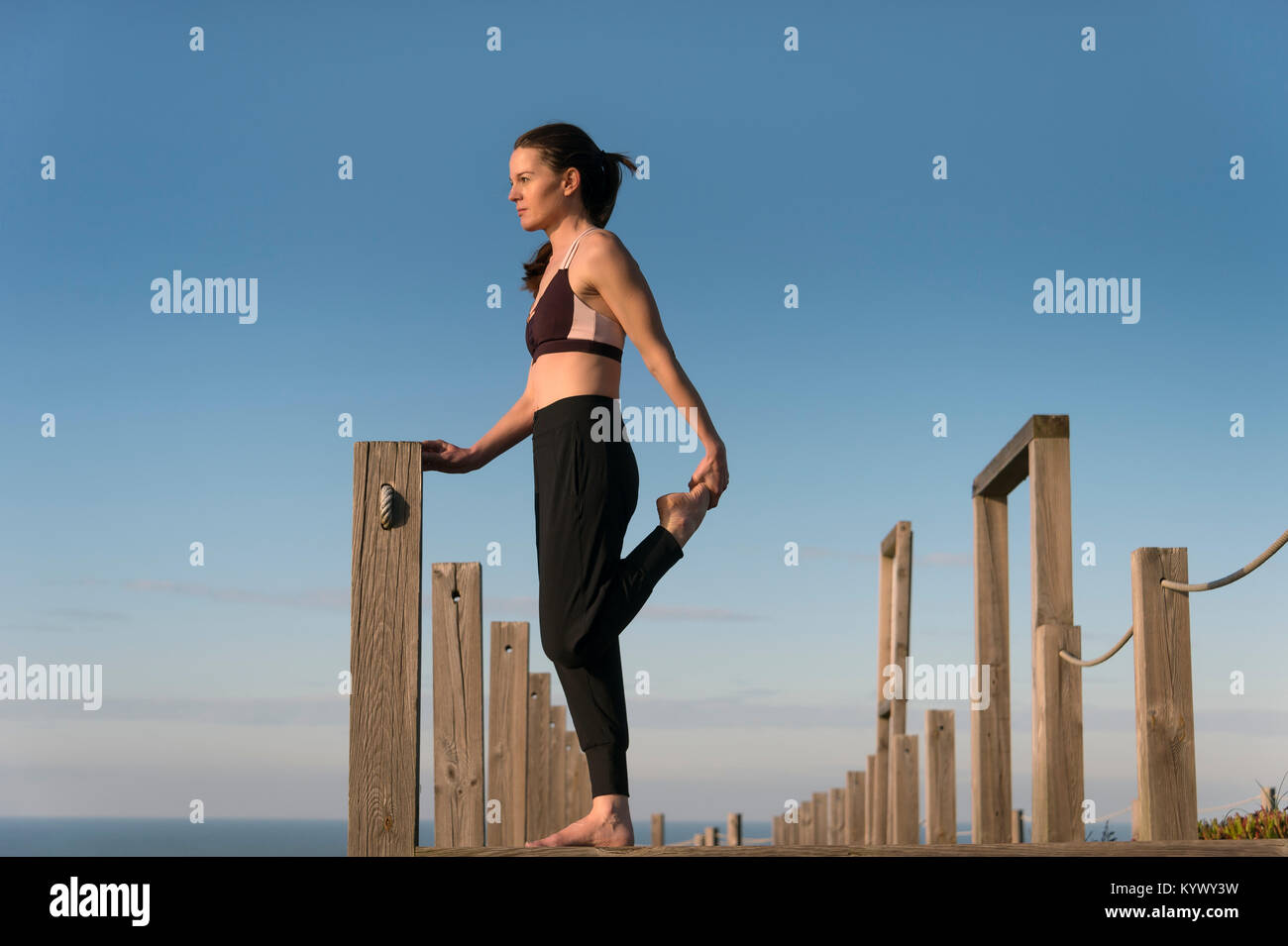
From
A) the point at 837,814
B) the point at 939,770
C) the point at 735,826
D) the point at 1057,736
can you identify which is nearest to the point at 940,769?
the point at 939,770

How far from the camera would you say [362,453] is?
13.8 feet

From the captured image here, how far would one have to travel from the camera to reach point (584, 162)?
471 centimetres

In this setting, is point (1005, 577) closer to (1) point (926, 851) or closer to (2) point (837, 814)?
(1) point (926, 851)

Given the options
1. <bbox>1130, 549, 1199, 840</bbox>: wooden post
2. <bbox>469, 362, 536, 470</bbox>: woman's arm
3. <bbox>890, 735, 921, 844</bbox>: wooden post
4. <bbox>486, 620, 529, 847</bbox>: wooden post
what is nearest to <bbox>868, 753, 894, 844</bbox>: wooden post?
<bbox>890, 735, 921, 844</bbox>: wooden post

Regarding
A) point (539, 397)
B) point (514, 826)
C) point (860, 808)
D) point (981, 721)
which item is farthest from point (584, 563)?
point (860, 808)

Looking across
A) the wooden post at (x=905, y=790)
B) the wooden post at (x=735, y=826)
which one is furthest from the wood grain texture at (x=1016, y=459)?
the wooden post at (x=735, y=826)

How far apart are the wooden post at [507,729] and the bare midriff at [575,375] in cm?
716

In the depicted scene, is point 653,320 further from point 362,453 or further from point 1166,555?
point 1166,555

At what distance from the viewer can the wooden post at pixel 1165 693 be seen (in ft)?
16.9

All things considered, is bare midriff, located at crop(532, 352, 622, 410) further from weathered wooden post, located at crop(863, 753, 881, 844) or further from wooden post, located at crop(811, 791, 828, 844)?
wooden post, located at crop(811, 791, 828, 844)

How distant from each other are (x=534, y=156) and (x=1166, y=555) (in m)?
2.75

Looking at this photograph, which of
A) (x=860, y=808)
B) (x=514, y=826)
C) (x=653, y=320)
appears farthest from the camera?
(x=860, y=808)

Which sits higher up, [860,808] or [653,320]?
[653,320]
